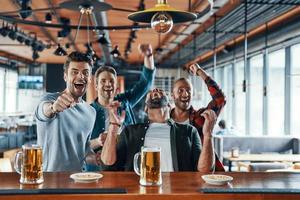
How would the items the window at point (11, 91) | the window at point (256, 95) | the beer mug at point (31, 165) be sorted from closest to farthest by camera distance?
the beer mug at point (31, 165)
the window at point (256, 95)
the window at point (11, 91)

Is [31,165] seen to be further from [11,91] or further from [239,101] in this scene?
[11,91]

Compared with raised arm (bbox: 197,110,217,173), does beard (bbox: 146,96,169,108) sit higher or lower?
higher

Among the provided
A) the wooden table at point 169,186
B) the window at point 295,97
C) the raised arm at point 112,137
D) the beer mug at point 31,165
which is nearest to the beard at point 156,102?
the raised arm at point 112,137

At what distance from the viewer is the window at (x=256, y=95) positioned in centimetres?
1166

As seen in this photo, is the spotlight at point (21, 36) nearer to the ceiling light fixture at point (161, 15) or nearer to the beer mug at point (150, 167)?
the ceiling light fixture at point (161, 15)

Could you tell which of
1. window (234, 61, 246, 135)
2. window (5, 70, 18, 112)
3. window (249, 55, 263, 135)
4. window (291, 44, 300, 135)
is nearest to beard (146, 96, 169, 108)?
window (291, 44, 300, 135)

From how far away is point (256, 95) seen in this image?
12.1 meters

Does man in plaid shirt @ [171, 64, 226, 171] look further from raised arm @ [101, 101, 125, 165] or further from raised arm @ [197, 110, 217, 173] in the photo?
raised arm @ [101, 101, 125, 165]

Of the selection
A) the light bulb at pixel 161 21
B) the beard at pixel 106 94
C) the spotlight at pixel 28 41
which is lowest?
the beard at pixel 106 94

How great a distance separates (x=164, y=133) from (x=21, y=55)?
702 inches

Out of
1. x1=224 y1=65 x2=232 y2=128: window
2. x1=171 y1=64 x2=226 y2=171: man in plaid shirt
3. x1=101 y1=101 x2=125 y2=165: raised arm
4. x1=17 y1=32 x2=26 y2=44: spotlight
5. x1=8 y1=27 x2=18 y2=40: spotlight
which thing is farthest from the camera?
x1=224 y1=65 x2=232 y2=128: window

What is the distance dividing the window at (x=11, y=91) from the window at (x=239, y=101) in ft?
40.9

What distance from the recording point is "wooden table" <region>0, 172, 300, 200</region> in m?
1.66

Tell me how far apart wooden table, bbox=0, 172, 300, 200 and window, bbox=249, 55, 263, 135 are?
9.77 m
